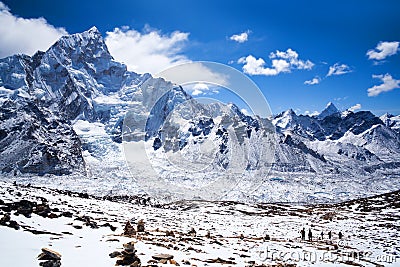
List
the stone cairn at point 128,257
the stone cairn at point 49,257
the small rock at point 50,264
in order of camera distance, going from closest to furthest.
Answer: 1. the small rock at point 50,264
2. the stone cairn at point 49,257
3. the stone cairn at point 128,257

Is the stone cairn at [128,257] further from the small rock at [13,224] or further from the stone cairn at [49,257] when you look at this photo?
the small rock at [13,224]

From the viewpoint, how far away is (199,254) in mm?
18891

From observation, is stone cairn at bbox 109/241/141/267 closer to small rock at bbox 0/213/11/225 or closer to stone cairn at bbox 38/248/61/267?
stone cairn at bbox 38/248/61/267

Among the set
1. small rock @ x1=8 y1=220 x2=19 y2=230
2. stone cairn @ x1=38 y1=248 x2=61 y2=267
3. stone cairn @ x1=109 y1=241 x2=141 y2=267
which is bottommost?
stone cairn @ x1=109 y1=241 x2=141 y2=267

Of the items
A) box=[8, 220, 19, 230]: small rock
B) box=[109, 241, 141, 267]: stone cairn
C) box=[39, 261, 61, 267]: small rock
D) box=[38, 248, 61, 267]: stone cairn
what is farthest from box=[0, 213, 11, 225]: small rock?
box=[109, 241, 141, 267]: stone cairn

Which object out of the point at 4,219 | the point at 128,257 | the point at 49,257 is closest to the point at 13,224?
the point at 4,219

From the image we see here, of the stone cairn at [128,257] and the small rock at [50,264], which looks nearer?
the small rock at [50,264]

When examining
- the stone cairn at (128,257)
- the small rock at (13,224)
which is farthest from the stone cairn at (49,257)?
the small rock at (13,224)

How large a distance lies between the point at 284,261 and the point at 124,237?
1066 centimetres

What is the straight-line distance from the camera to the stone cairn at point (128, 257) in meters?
14.1


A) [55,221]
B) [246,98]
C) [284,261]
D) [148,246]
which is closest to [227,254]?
[284,261]

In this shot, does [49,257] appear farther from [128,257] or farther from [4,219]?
[4,219]

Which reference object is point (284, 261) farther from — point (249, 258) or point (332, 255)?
point (332, 255)

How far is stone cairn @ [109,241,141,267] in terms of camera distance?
46.3 ft
